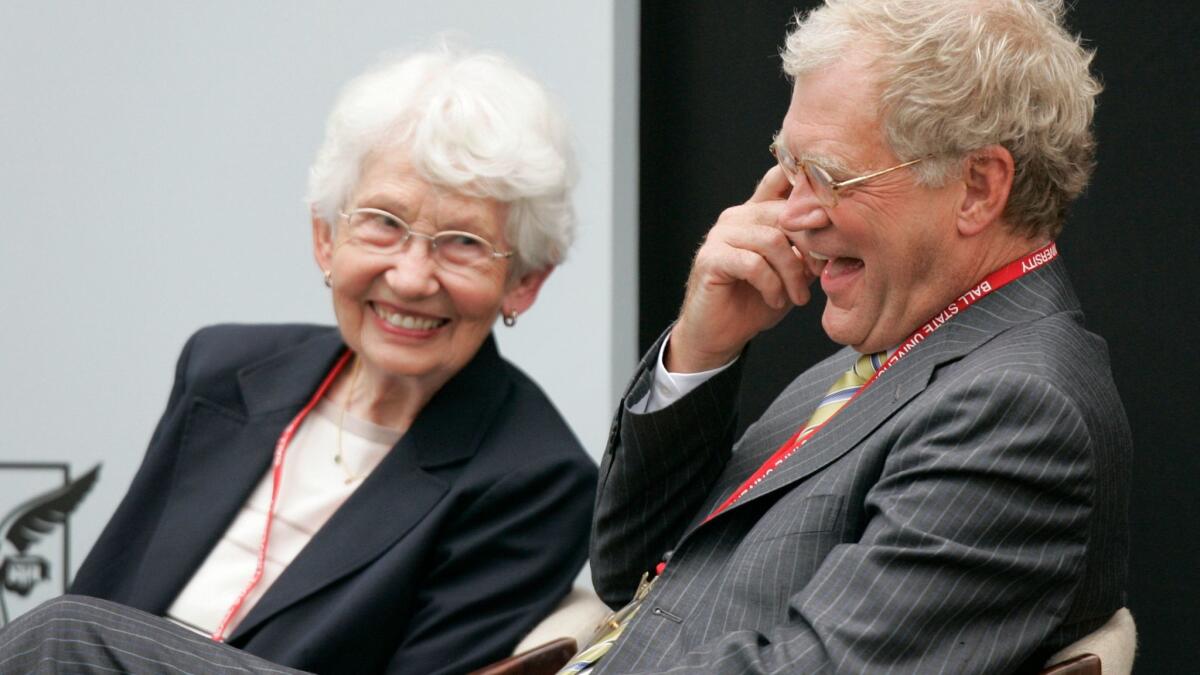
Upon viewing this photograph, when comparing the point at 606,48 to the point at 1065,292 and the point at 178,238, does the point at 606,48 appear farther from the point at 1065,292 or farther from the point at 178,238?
the point at 1065,292

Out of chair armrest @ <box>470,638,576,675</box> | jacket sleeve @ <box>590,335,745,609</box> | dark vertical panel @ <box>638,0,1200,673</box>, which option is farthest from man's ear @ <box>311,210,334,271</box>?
dark vertical panel @ <box>638,0,1200,673</box>

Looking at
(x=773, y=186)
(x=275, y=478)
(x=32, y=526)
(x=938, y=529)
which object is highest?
(x=773, y=186)

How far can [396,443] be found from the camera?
302 cm

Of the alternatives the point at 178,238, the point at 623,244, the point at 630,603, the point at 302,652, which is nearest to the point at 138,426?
the point at 178,238

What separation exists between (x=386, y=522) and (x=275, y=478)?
0.31m

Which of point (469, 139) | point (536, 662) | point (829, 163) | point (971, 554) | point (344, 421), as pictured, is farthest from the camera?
point (344, 421)

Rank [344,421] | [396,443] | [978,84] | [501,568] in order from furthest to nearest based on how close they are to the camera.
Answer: [344,421] → [396,443] → [501,568] → [978,84]

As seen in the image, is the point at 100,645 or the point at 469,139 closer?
the point at 100,645

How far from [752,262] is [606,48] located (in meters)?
1.73

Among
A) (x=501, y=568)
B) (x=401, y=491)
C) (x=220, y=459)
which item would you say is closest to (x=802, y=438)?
(x=501, y=568)

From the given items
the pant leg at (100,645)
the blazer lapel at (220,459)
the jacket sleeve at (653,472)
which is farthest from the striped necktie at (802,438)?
the blazer lapel at (220,459)

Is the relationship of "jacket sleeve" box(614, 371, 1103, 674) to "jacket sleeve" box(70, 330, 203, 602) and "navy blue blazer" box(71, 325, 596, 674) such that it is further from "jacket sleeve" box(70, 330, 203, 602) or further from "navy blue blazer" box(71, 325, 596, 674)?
"jacket sleeve" box(70, 330, 203, 602)

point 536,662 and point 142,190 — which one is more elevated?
point 142,190

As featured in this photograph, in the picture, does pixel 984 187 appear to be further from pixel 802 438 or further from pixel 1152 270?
pixel 1152 270
